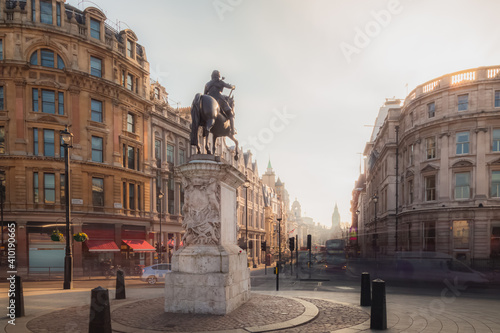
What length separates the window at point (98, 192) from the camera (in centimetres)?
3118

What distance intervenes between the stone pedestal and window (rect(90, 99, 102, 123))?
25295mm

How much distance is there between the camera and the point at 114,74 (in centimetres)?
3347

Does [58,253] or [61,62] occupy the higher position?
[61,62]

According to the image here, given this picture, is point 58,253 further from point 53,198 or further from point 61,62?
point 61,62

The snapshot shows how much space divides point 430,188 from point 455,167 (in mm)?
2980

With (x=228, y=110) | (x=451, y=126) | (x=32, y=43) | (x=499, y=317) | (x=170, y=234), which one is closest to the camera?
(x=499, y=317)

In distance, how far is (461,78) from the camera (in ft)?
103

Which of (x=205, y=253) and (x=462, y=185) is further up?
(x=462, y=185)

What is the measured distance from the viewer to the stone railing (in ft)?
98.2

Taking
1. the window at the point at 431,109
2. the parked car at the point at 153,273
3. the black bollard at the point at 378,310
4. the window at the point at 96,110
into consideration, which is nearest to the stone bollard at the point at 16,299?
the black bollard at the point at 378,310

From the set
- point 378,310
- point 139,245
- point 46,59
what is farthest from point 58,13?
point 378,310

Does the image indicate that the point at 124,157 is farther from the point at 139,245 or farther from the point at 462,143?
the point at 462,143

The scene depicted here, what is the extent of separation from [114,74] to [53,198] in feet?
41.3

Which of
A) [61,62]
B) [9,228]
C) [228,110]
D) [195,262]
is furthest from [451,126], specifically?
[9,228]
